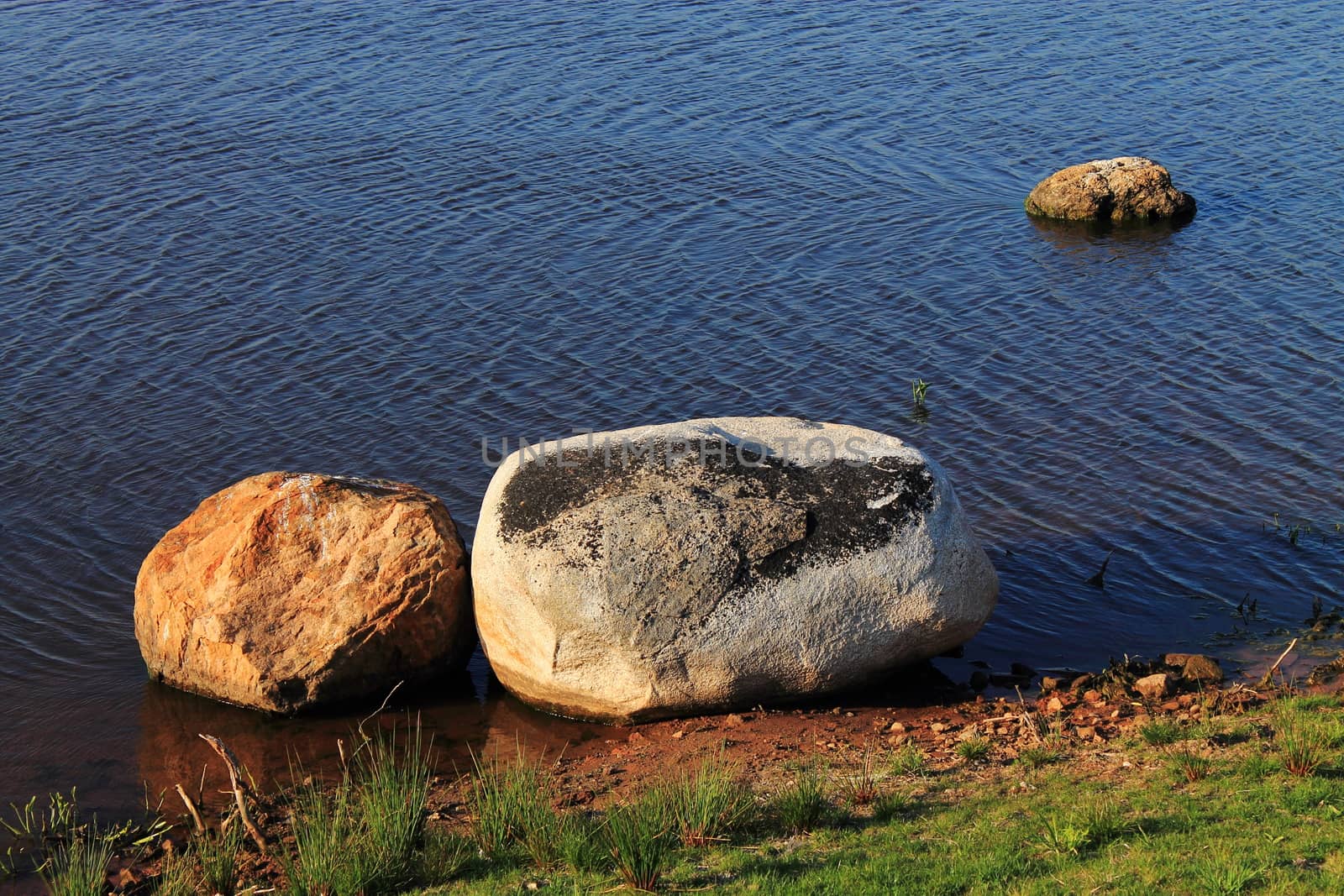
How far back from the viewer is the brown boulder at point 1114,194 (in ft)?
88.7

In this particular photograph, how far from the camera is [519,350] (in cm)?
2264

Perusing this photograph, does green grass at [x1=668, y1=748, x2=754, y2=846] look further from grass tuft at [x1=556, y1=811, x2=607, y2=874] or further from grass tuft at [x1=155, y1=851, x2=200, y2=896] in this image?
grass tuft at [x1=155, y1=851, x2=200, y2=896]

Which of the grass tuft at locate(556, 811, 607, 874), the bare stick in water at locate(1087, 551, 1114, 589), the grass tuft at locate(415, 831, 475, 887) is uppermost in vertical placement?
the grass tuft at locate(556, 811, 607, 874)

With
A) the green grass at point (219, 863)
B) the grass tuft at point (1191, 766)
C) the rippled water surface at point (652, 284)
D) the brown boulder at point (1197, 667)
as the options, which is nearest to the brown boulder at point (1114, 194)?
the rippled water surface at point (652, 284)

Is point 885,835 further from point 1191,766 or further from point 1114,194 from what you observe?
point 1114,194

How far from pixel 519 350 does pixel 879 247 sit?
25.6ft

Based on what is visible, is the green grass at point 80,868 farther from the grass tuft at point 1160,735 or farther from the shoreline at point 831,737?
the grass tuft at point 1160,735

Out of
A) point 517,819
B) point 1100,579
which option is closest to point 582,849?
point 517,819

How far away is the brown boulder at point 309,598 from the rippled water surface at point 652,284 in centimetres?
53

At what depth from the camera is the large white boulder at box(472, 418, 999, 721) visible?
42.3 ft

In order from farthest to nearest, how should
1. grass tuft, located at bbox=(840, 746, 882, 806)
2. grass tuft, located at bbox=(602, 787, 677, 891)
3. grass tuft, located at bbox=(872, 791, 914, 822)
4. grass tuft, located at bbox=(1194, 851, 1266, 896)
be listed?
1. grass tuft, located at bbox=(840, 746, 882, 806)
2. grass tuft, located at bbox=(872, 791, 914, 822)
3. grass tuft, located at bbox=(602, 787, 677, 891)
4. grass tuft, located at bbox=(1194, 851, 1266, 896)

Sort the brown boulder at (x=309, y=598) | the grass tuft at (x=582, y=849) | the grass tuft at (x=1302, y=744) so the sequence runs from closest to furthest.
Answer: the grass tuft at (x=582, y=849) < the grass tuft at (x=1302, y=744) < the brown boulder at (x=309, y=598)

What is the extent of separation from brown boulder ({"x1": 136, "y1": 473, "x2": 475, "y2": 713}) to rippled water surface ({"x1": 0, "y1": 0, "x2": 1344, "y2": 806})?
1.74ft

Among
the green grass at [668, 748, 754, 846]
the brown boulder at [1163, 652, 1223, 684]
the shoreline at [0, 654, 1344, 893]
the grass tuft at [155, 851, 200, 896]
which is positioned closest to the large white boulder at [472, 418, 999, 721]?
the shoreline at [0, 654, 1344, 893]
